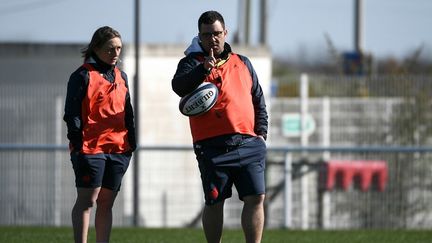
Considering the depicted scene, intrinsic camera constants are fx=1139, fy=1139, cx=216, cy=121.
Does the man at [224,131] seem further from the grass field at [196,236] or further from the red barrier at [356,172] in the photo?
the red barrier at [356,172]

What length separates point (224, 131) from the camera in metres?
8.66

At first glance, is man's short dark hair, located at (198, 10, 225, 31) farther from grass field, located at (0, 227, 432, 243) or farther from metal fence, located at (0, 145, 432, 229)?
metal fence, located at (0, 145, 432, 229)

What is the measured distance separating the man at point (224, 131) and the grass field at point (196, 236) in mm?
3520

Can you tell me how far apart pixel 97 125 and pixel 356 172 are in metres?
10.8

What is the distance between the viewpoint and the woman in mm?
8852

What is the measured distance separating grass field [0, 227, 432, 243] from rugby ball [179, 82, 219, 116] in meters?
3.75

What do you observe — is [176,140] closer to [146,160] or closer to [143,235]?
[146,160]

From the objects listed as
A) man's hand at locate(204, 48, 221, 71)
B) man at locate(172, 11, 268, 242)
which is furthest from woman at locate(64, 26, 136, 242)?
man's hand at locate(204, 48, 221, 71)

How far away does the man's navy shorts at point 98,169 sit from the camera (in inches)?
350

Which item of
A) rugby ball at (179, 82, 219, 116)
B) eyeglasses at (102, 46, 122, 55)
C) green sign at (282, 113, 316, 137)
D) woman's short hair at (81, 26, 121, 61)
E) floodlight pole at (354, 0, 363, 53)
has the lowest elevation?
green sign at (282, 113, 316, 137)

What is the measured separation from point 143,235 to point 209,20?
548cm

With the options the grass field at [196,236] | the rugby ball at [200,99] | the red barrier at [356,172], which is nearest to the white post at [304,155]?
the red barrier at [356,172]

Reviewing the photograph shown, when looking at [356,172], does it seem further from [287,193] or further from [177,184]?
[177,184]

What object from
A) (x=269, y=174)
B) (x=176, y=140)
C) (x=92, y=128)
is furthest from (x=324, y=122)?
(x=92, y=128)
